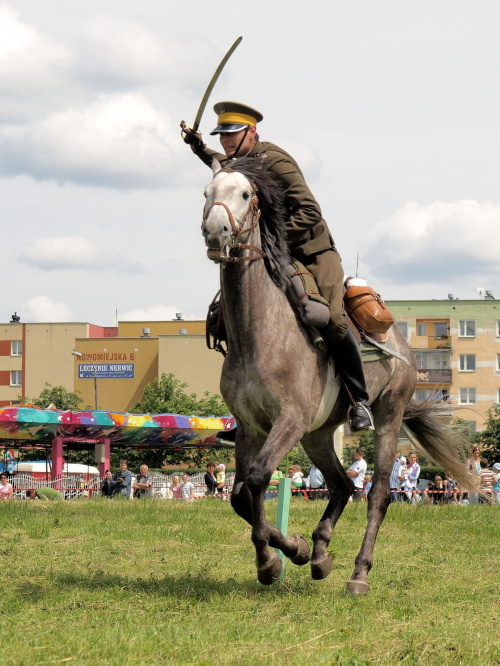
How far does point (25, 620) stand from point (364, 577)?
313 cm

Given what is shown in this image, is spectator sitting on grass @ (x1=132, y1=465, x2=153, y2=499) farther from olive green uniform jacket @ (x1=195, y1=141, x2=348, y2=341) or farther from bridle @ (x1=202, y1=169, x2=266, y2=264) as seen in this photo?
bridle @ (x1=202, y1=169, x2=266, y2=264)

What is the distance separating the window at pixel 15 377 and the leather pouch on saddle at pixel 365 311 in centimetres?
9326

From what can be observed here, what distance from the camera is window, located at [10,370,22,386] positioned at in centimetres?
9862

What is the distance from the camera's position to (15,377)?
98.9m

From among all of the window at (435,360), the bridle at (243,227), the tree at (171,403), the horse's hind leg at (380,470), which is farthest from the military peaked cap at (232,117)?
the window at (435,360)

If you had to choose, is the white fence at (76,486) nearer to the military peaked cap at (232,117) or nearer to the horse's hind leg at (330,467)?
the horse's hind leg at (330,467)

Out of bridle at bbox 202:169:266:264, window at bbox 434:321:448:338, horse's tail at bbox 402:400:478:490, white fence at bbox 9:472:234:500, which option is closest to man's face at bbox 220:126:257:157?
bridle at bbox 202:169:266:264

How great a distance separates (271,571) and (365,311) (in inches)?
105

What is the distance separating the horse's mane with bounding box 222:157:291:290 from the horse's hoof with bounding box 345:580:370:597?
259 cm

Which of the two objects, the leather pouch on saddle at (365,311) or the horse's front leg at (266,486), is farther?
the leather pouch on saddle at (365,311)

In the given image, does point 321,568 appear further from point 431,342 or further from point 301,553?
point 431,342

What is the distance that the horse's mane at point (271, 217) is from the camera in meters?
7.41

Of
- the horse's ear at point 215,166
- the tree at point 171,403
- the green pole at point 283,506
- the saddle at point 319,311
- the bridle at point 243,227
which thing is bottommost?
the green pole at point 283,506

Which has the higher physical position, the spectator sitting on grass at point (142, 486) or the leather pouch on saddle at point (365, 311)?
the leather pouch on saddle at point (365, 311)
